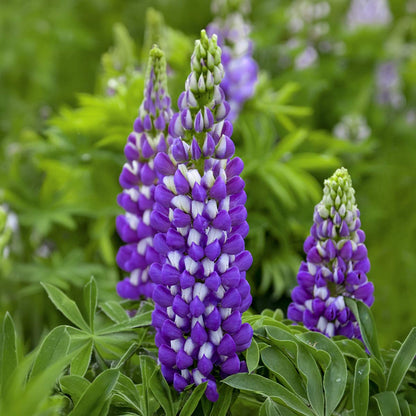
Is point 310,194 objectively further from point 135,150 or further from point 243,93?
point 135,150

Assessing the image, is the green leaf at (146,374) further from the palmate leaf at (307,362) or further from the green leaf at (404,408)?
the green leaf at (404,408)

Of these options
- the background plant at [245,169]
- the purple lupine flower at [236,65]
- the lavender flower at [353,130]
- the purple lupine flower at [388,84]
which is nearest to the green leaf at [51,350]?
the background plant at [245,169]

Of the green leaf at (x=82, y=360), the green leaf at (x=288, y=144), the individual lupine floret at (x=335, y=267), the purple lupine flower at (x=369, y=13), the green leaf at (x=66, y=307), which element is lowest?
the green leaf at (x=82, y=360)

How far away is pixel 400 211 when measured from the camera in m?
2.74

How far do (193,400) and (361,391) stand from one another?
0.73 ft

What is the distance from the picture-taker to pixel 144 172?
3.57 ft

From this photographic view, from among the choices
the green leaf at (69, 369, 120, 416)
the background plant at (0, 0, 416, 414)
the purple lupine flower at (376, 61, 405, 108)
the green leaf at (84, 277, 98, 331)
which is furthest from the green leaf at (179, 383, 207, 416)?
the purple lupine flower at (376, 61, 405, 108)

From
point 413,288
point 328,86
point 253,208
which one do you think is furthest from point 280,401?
point 328,86

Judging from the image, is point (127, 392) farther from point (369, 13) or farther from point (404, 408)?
point (369, 13)

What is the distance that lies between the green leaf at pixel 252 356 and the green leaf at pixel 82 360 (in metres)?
0.23

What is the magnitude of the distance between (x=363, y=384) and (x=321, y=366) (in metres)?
0.09

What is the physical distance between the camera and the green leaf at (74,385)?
773mm

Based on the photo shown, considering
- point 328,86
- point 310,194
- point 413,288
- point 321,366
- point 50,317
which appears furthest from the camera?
point 328,86

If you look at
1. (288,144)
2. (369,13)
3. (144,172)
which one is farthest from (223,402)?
(369,13)
